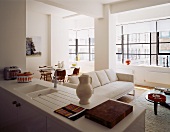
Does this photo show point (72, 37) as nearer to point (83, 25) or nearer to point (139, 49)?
point (83, 25)

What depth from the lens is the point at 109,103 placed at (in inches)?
54.1

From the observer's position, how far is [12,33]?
2.73 metres

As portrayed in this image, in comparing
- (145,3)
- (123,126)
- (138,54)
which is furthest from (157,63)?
(123,126)

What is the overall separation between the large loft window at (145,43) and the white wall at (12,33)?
499 cm

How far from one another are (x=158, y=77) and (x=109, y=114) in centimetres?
516

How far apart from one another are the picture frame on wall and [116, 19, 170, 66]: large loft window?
3.73m

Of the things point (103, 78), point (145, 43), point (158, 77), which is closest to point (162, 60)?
point (158, 77)

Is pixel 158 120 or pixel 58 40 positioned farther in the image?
pixel 58 40

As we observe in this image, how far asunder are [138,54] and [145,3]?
8.19ft

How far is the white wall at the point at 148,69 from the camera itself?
5434 millimetres

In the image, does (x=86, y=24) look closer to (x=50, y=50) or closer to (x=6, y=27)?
(x=50, y=50)

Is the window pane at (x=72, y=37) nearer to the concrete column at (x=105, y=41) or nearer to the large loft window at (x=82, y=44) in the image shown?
the large loft window at (x=82, y=44)

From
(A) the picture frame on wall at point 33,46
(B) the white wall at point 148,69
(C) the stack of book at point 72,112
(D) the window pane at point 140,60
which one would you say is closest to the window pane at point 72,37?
(A) the picture frame on wall at point 33,46

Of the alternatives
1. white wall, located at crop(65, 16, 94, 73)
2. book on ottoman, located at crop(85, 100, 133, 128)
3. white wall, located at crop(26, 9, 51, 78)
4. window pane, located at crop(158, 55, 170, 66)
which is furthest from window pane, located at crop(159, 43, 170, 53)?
book on ottoman, located at crop(85, 100, 133, 128)
